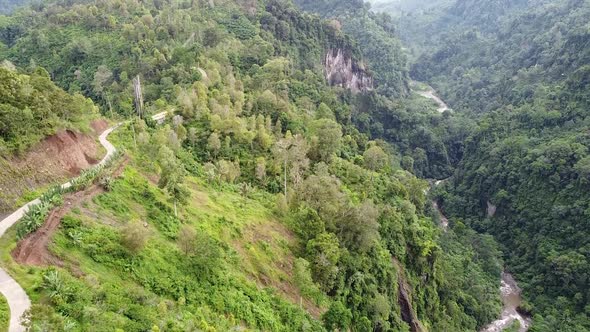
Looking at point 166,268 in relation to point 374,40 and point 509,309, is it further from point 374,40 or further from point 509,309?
point 374,40

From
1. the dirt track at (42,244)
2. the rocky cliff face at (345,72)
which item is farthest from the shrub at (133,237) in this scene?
the rocky cliff face at (345,72)

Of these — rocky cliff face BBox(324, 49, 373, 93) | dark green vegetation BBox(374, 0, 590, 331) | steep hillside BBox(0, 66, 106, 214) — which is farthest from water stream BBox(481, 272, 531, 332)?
rocky cliff face BBox(324, 49, 373, 93)

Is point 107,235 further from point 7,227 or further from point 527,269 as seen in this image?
point 527,269

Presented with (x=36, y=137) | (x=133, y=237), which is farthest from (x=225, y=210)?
(x=36, y=137)

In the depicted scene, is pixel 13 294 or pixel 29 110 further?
pixel 29 110

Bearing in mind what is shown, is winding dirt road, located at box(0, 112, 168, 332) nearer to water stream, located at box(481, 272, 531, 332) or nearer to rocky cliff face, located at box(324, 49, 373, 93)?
water stream, located at box(481, 272, 531, 332)
